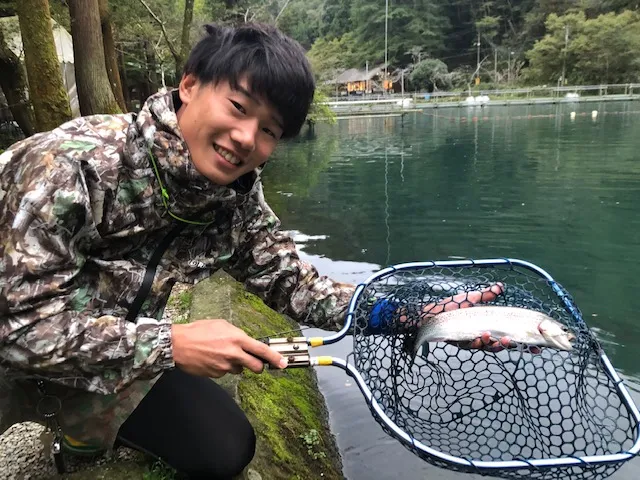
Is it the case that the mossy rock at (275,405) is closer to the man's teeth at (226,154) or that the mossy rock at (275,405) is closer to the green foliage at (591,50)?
the man's teeth at (226,154)

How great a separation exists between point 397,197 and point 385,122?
95.4ft

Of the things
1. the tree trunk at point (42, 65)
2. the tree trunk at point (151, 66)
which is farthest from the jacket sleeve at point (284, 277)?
the tree trunk at point (151, 66)

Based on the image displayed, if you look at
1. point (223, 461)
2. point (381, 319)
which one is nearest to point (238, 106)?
point (381, 319)

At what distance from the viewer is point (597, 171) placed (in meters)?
15.3

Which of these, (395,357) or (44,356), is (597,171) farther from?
(44,356)

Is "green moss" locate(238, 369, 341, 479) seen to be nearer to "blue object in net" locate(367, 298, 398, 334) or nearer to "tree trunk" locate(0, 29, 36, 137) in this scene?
"blue object in net" locate(367, 298, 398, 334)

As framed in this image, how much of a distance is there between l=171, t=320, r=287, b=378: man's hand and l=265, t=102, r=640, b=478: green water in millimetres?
2206

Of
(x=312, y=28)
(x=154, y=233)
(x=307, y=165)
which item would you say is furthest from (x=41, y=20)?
(x=312, y=28)

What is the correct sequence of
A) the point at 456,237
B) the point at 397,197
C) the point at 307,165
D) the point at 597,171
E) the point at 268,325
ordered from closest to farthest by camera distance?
the point at 268,325 → the point at 456,237 → the point at 397,197 → the point at 597,171 → the point at 307,165

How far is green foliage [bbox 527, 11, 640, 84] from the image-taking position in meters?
56.6

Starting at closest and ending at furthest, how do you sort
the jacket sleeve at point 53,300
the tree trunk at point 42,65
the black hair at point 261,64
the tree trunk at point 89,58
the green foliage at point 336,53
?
the jacket sleeve at point 53,300
the black hair at point 261,64
the tree trunk at point 42,65
the tree trunk at point 89,58
the green foliage at point 336,53

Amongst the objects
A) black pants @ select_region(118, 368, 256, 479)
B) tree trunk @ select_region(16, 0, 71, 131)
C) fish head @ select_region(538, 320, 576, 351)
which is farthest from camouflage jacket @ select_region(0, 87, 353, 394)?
tree trunk @ select_region(16, 0, 71, 131)

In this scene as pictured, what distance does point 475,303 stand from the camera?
2.78m

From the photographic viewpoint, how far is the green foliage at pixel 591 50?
186ft
